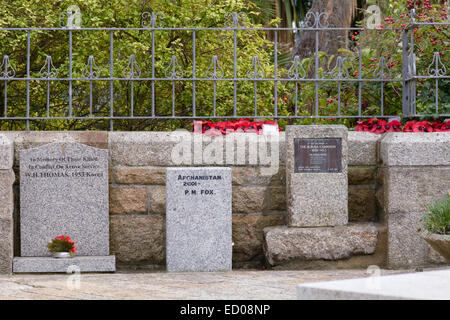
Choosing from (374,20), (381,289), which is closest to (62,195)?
(381,289)

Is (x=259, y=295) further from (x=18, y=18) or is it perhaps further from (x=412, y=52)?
(x=18, y=18)

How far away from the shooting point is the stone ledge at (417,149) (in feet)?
21.8

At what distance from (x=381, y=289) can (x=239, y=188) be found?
11.6ft

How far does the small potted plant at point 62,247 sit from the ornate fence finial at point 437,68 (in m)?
3.92

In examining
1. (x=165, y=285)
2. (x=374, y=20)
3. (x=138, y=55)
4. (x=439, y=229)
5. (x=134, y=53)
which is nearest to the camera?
(x=439, y=229)

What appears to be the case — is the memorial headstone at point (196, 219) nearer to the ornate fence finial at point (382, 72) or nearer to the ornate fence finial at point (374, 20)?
the ornate fence finial at point (382, 72)

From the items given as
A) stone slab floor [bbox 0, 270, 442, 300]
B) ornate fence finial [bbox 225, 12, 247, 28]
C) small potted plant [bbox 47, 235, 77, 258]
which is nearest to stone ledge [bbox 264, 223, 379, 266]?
stone slab floor [bbox 0, 270, 442, 300]

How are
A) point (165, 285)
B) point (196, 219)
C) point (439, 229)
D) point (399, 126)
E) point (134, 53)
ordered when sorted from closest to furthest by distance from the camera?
point (439, 229)
point (165, 285)
point (196, 219)
point (399, 126)
point (134, 53)

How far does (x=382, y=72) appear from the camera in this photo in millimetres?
7180

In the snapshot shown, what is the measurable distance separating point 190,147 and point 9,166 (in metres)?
1.76

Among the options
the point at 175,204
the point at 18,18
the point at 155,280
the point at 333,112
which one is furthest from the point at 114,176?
the point at 18,18

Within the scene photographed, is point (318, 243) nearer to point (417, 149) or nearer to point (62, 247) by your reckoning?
point (417, 149)

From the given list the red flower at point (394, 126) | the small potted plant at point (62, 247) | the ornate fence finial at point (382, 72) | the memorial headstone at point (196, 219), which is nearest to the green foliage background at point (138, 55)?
the ornate fence finial at point (382, 72)

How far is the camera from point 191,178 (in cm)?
654
